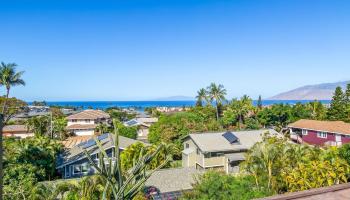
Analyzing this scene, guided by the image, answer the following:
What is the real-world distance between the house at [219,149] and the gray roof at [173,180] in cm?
506

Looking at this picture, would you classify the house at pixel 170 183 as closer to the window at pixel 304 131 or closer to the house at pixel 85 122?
the window at pixel 304 131

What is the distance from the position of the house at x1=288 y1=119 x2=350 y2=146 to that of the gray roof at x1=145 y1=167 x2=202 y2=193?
81.5ft

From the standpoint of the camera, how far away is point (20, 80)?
1490 inches

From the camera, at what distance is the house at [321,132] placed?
40.9 m

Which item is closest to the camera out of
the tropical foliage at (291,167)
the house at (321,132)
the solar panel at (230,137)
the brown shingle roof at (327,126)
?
the tropical foliage at (291,167)

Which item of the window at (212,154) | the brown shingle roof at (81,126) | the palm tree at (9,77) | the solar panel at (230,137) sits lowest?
the window at (212,154)

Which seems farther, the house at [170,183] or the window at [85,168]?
the window at [85,168]

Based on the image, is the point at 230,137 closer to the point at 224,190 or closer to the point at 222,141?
the point at 222,141

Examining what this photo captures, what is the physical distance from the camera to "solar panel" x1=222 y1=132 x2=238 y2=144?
34.6m

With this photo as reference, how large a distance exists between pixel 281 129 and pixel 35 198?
4724cm

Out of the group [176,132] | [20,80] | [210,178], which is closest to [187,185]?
[210,178]

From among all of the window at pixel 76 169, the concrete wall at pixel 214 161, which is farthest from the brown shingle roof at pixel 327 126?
the window at pixel 76 169

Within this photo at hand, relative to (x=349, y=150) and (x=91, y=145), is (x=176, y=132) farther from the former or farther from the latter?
(x=349, y=150)

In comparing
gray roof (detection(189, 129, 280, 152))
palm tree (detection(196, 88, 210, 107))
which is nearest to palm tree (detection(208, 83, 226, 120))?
palm tree (detection(196, 88, 210, 107))
